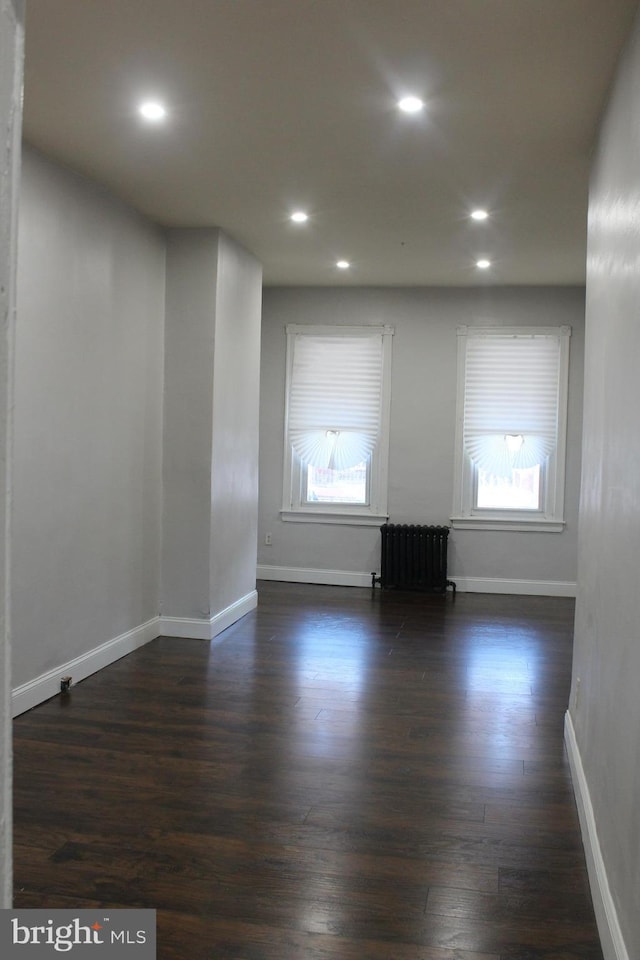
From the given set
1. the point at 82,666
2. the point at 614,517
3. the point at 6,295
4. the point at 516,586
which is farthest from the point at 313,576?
the point at 6,295

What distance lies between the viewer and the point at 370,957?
2342mm

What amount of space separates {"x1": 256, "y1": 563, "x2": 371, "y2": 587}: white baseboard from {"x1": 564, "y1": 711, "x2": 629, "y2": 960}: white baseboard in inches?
185

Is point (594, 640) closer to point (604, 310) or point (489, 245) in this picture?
point (604, 310)

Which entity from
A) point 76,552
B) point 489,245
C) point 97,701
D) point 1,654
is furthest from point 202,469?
point 1,654

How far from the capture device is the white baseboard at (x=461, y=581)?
814 cm

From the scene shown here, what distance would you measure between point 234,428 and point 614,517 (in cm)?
415

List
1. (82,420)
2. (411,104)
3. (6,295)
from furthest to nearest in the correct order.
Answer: (82,420), (411,104), (6,295)

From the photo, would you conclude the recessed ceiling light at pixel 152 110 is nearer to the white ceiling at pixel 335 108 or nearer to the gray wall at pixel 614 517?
the white ceiling at pixel 335 108

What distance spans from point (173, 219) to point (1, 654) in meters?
5.17

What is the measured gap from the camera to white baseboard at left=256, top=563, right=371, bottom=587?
8406mm

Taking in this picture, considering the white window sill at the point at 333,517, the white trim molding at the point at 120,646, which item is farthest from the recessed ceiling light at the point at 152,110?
the white window sill at the point at 333,517

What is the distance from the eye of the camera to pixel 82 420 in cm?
484

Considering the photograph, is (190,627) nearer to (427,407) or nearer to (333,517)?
(333,517)

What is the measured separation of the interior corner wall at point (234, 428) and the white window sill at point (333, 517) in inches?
52.3
